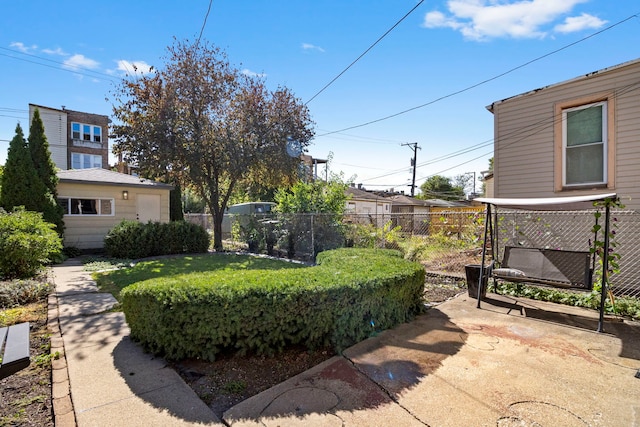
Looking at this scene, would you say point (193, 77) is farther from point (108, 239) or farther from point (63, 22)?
point (108, 239)

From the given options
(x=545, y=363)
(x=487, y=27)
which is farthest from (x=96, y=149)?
(x=545, y=363)

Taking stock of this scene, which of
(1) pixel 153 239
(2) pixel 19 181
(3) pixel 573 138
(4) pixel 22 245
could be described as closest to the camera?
(4) pixel 22 245

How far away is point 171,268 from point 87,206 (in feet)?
20.4

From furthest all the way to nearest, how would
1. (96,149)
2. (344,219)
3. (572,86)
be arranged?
(96,149) < (344,219) < (572,86)

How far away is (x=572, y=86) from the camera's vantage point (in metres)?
5.93

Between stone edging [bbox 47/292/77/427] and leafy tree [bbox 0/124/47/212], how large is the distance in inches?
302

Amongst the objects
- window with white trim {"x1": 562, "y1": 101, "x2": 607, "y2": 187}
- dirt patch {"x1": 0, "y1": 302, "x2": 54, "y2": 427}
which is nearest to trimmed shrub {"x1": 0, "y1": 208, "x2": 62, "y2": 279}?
dirt patch {"x1": 0, "y1": 302, "x2": 54, "y2": 427}

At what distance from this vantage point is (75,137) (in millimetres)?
23422

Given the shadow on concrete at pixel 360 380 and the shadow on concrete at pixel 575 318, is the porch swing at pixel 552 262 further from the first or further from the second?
the shadow on concrete at pixel 360 380

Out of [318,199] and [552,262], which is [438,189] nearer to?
[318,199]

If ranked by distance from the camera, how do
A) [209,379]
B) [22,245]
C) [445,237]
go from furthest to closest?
[445,237]
[22,245]
[209,379]

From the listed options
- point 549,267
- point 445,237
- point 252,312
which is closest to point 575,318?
point 549,267

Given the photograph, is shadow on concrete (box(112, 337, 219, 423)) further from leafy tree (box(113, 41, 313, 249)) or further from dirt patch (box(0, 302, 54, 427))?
leafy tree (box(113, 41, 313, 249))

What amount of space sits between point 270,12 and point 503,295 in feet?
23.8
